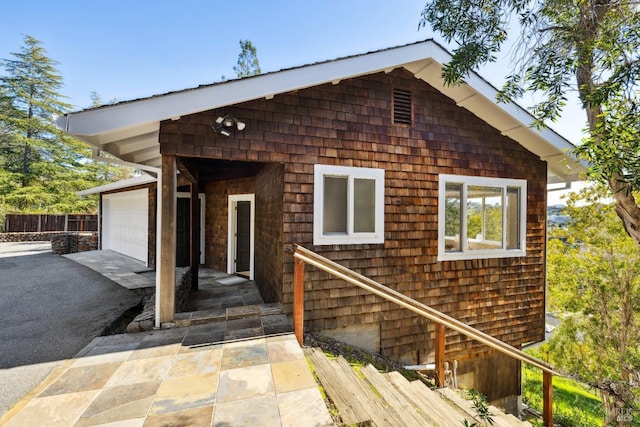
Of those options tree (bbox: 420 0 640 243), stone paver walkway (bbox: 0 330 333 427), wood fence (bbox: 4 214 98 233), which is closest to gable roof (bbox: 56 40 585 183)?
tree (bbox: 420 0 640 243)

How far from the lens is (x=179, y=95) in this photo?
125 inches

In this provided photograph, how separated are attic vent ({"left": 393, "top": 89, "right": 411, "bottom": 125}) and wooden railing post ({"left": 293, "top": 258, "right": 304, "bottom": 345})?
298 centimetres

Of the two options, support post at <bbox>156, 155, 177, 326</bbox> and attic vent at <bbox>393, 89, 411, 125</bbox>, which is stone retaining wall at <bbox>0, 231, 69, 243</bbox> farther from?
attic vent at <bbox>393, 89, 411, 125</bbox>

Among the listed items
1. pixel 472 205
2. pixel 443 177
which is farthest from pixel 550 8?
pixel 472 205

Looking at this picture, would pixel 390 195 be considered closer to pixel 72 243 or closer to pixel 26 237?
pixel 72 243

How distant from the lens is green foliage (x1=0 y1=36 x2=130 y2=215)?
19.8 m

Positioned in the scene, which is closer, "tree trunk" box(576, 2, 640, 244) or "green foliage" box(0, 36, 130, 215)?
"tree trunk" box(576, 2, 640, 244)

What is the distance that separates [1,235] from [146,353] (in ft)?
65.8

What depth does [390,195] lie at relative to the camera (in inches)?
172

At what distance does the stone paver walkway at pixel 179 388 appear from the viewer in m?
1.92

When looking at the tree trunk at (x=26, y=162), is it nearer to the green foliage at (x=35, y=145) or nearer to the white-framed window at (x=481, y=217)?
the green foliage at (x=35, y=145)

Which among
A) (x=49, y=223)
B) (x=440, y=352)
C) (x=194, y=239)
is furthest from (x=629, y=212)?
(x=49, y=223)

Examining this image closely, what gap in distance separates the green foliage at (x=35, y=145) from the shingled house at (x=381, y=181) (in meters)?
22.5

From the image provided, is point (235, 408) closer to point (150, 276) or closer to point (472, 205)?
point (472, 205)
